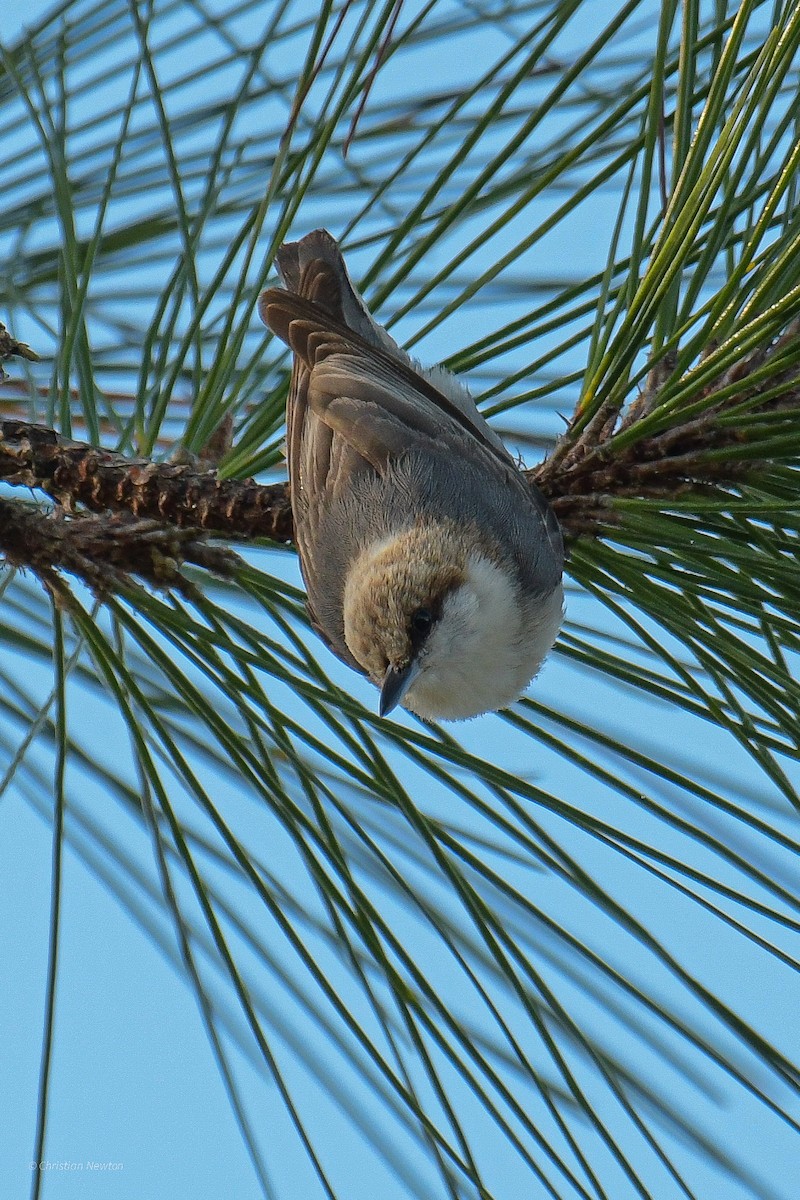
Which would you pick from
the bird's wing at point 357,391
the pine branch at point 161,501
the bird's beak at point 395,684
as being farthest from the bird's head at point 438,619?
the pine branch at point 161,501

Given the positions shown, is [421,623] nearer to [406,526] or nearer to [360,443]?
[406,526]

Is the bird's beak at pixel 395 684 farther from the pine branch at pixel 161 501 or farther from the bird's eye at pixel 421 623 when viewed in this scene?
the pine branch at pixel 161 501

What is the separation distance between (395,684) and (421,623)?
0.45ft

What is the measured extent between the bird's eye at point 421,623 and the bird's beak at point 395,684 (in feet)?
0.14

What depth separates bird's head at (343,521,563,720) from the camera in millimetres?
2025

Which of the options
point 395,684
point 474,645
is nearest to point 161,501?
point 395,684

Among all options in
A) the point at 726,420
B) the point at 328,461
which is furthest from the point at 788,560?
the point at 328,461

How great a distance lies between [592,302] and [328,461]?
Result: 0.63m

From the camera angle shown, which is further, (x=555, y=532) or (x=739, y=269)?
(x=555, y=532)

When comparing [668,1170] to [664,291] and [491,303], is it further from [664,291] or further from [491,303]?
[491,303]

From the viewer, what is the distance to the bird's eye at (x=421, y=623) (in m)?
2.07

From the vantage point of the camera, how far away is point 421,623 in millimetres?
2088

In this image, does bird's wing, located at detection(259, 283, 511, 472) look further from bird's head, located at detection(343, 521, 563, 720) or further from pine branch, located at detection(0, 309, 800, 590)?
pine branch, located at detection(0, 309, 800, 590)

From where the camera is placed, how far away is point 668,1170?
1.30m
